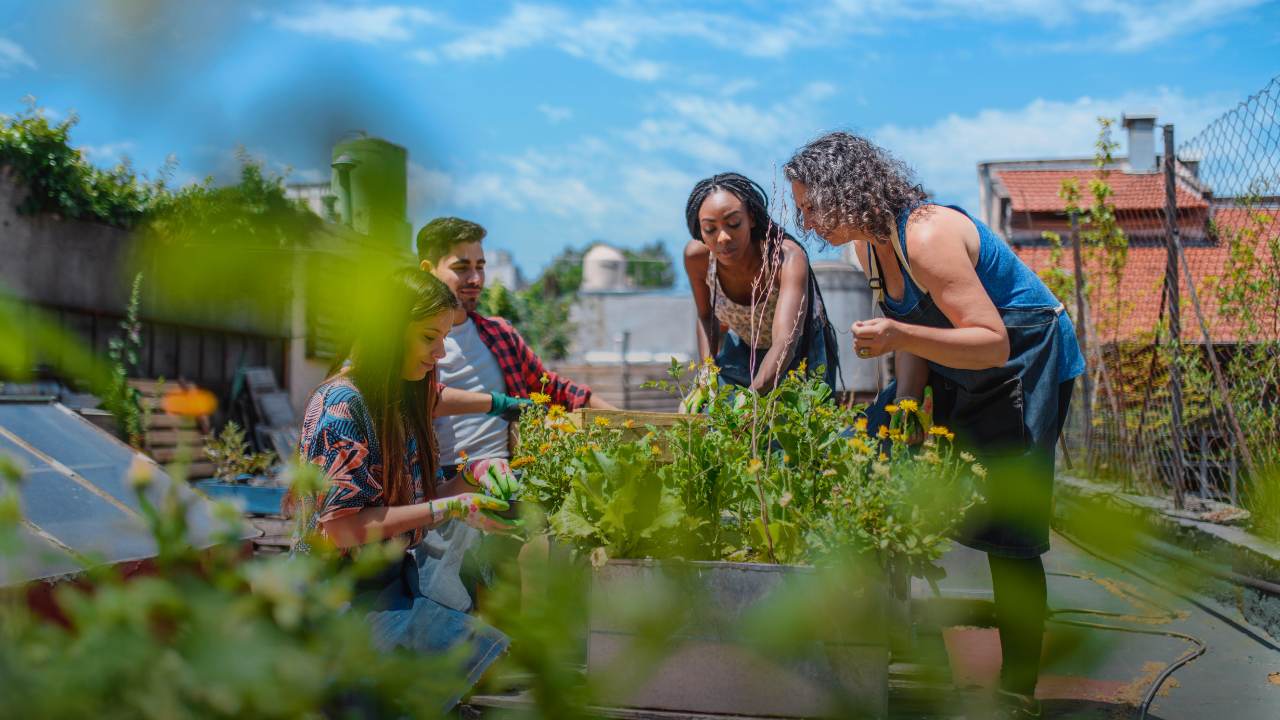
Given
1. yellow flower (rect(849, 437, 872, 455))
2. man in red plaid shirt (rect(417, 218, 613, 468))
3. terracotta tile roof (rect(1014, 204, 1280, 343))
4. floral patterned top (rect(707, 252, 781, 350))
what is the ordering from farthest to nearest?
terracotta tile roof (rect(1014, 204, 1280, 343)) < man in red plaid shirt (rect(417, 218, 613, 468)) < floral patterned top (rect(707, 252, 781, 350)) < yellow flower (rect(849, 437, 872, 455))

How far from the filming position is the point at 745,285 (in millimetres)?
3230

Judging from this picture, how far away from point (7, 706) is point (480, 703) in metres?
1.40

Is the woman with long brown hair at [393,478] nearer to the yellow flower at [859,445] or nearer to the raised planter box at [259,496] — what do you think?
the yellow flower at [859,445]

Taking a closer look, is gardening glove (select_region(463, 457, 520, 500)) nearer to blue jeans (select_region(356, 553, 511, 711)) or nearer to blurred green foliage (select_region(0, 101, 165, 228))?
blue jeans (select_region(356, 553, 511, 711))

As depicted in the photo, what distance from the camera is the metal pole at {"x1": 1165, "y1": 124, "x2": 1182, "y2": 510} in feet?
17.4

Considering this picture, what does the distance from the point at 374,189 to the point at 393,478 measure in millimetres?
1733

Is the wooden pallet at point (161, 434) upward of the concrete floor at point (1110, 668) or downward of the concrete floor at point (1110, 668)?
upward

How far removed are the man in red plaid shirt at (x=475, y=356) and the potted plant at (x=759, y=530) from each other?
60.5 inches

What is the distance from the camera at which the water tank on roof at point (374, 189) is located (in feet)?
1.46

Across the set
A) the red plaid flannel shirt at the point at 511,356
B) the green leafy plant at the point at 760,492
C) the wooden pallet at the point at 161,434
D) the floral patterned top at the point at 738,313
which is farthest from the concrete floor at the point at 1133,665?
the wooden pallet at the point at 161,434

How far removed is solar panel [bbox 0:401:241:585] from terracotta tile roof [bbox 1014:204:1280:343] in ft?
14.8

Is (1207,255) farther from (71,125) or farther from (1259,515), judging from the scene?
(71,125)

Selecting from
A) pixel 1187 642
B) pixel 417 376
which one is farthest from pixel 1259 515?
pixel 417 376

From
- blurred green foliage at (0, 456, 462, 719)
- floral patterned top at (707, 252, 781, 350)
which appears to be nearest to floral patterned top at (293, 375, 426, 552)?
floral patterned top at (707, 252, 781, 350)
